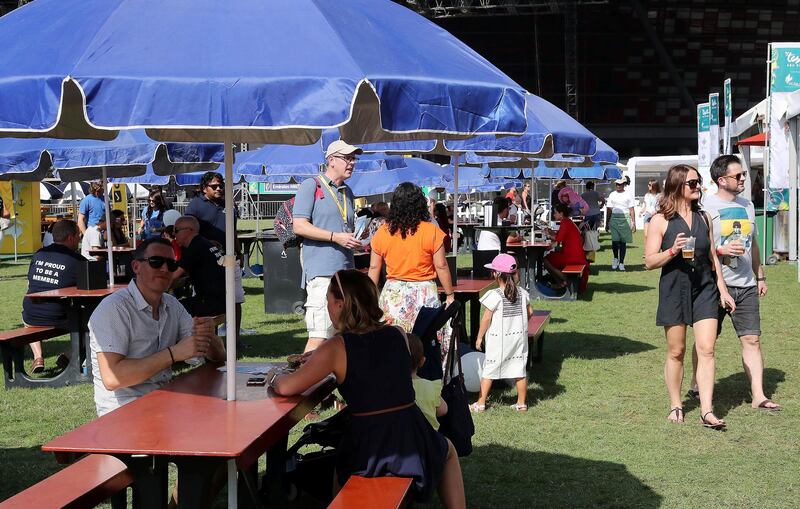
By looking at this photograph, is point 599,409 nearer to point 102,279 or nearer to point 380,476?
point 380,476

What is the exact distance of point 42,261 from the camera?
8695 millimetres

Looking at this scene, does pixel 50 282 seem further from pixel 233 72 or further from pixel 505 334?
pixel 233 72

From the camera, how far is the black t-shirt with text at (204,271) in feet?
27.0

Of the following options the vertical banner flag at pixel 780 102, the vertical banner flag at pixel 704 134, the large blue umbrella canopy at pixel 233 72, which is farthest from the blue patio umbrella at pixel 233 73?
the vertical banner flag at pixel 704 134

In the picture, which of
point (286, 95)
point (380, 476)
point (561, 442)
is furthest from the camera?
point (561, 442)

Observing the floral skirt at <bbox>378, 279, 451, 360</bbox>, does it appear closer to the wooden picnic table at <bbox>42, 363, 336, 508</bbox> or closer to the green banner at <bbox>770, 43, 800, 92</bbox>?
the wooden picnic table at <bbox>42, 363, 336, 508</bbox>

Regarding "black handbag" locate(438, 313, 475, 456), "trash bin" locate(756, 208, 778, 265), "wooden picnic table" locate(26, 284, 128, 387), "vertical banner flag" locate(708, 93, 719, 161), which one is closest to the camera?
"black handbag" locate(438, 313, 475, 456)

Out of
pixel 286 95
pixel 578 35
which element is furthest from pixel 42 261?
pixel 578 35

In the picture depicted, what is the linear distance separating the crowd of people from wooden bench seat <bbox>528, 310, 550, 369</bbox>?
64 cm

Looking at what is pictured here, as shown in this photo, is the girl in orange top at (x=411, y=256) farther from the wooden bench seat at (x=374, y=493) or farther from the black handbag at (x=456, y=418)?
the wooden bench seat at (x=374, y=493)

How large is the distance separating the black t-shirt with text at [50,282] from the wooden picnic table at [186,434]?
478cm

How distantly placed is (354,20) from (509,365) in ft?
13.1

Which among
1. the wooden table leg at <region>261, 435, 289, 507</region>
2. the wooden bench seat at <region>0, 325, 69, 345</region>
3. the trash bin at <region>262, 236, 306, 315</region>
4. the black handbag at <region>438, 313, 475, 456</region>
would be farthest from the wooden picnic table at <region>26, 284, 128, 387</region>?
the trash bin at <region>262, 236, 306, 315</region>

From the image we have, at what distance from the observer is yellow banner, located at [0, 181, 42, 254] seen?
24.0 meters
